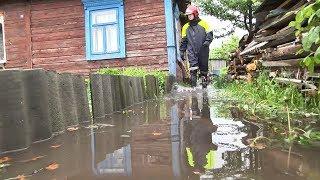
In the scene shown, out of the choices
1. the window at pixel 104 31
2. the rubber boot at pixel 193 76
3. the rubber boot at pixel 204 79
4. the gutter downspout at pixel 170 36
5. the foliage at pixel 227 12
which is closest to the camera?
the rubber boot at pixel 193 76

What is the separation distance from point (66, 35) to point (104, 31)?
4.61 ft

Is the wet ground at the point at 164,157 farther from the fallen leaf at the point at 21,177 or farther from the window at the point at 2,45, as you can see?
the window at the point at 2,45

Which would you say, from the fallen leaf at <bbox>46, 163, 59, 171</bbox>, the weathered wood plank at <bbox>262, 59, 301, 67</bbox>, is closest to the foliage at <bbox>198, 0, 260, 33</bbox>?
the weathered wood plank at <bbox>262, 59, 301, 67</bbox>

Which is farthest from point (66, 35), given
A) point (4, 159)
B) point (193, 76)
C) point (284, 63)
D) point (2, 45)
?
point (4, 159)

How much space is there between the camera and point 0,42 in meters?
14.5

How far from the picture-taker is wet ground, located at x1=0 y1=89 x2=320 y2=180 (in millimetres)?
1777

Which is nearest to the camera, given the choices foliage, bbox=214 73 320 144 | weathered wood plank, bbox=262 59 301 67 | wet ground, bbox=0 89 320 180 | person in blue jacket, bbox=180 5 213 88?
wet ground, bbox=0 89 320 180

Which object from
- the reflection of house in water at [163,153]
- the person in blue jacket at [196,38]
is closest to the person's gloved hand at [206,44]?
the person in blue jacket at [196,38]

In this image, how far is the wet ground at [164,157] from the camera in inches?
70.0

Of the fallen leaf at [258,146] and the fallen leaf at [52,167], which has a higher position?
the fallen leaf at [258,146]

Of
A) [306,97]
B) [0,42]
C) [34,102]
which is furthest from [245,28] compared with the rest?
[34,102]

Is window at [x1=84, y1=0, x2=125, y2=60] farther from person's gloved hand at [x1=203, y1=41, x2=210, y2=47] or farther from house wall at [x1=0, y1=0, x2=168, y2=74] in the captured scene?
person's gloved hand at [x1=203, y1=41, x2=210, y2=47]

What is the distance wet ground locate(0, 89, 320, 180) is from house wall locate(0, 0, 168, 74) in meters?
8.84

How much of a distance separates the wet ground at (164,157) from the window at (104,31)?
29.7 ft
